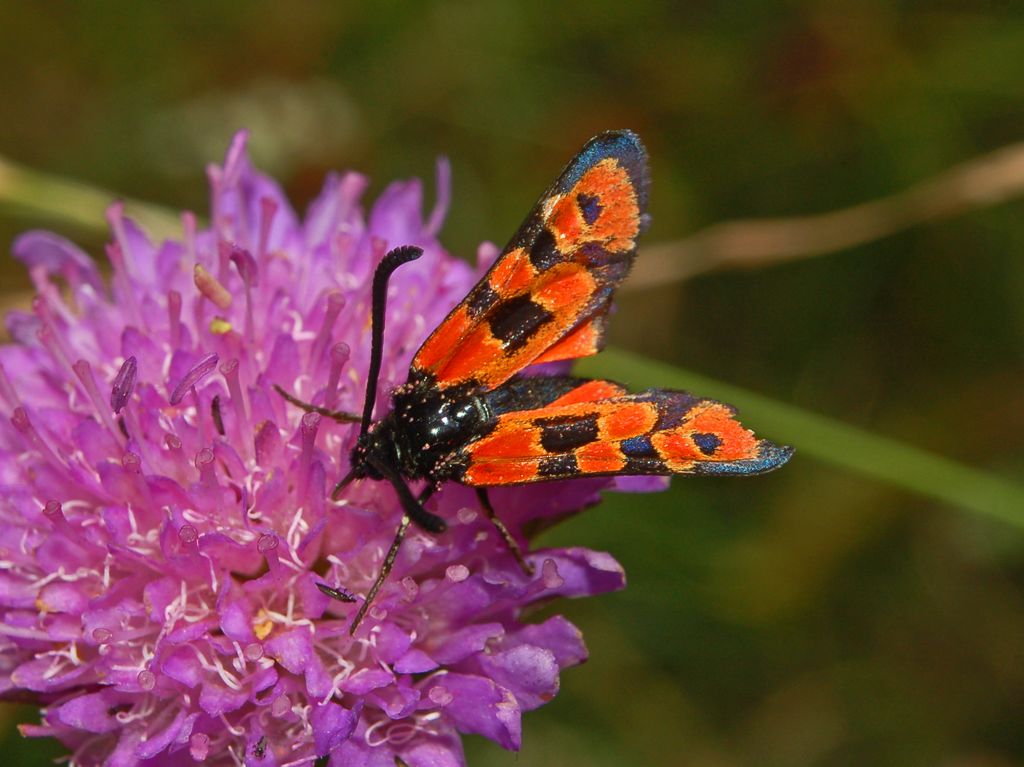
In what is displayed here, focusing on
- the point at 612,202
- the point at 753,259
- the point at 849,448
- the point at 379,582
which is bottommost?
the point at 379,582

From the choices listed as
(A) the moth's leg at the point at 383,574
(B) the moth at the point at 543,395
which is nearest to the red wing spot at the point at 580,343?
(B) the moth at the point at 543,395

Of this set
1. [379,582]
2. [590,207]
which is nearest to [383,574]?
[379,582]

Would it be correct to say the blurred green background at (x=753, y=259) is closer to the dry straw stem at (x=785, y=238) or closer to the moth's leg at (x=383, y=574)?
the dry straw stem at (x=785, y=238)

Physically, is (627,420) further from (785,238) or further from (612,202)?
(785,238)

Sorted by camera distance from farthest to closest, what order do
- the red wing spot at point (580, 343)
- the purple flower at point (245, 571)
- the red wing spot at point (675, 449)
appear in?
the red wing spot at point (580, 343)
the purple flower at point (245, 571)
the red wing spot at point (675, 449)

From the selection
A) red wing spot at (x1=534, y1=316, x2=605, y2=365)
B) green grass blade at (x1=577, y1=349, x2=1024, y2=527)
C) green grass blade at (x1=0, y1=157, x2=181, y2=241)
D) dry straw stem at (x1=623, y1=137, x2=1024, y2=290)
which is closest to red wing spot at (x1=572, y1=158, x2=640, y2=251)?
red wing spot at (x1=534, y1=316, x2=605, y2=365)

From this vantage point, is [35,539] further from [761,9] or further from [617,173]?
[761,9]

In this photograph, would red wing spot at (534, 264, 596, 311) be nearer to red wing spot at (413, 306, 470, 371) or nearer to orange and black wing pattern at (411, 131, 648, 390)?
orange and black wing pattern at (411, 131, 648, 390)
